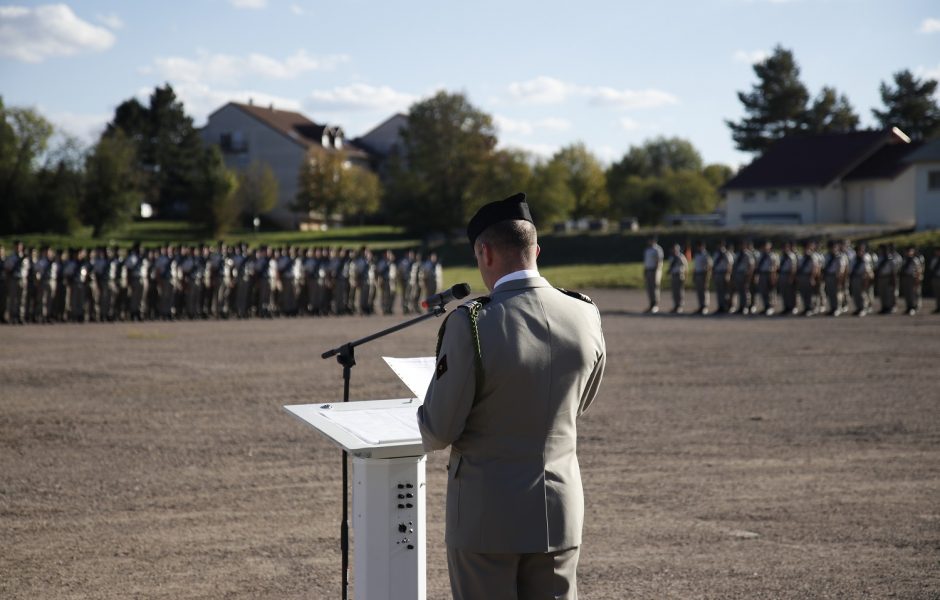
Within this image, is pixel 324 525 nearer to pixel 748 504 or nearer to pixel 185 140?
pixel 748 504

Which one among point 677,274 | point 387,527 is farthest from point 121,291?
point 387,527

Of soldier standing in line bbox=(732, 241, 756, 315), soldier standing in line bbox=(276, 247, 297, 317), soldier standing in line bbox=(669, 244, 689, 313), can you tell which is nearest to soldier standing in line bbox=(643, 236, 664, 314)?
soldier standing in line bbox=(669, 244, 689, 313)

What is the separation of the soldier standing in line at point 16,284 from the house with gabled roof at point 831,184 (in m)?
41.9

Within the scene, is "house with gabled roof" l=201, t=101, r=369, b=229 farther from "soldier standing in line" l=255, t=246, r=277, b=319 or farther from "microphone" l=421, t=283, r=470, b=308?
"microphone" l=421, t=283, r=470, b=308

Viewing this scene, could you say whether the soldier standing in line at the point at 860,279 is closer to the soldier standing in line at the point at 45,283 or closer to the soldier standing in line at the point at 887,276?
the soldier standing in line at the point at 887,276

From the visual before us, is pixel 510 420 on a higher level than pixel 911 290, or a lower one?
higher

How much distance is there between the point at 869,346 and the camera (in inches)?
760

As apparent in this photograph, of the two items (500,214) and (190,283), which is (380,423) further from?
(190,283)

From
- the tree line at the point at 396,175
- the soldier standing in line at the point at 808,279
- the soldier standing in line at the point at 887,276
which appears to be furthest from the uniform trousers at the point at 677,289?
the tree line at the point at 396,175

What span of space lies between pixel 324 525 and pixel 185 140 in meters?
80.1

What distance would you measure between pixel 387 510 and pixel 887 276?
27.7 m

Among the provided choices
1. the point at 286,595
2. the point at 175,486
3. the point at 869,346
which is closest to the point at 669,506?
the point at 286,595

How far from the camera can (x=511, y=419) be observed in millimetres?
3342

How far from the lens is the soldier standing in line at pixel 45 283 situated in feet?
84.5
